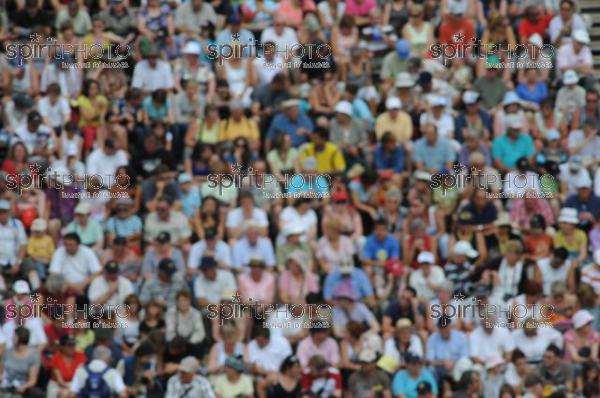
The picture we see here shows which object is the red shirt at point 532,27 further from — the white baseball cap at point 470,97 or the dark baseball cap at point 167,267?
the dark baseball cap at point 167,267

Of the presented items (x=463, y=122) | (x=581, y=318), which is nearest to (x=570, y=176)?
(x=463, y=122)

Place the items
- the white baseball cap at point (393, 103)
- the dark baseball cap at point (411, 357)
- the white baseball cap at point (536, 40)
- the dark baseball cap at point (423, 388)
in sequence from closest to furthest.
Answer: the dark baseball cap at point (423, 388) < the dark baseball cap at point (411, 357) < the white baseball cap at point (393, 103) < the white baseball cap at point (536, 40)

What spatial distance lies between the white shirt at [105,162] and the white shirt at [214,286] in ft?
7.09

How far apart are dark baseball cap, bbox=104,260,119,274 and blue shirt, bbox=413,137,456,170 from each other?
13.3ft

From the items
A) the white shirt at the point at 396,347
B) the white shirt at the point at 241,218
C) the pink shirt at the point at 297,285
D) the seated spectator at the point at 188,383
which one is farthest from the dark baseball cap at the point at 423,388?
Answer: the white shirt at the point at 241,218

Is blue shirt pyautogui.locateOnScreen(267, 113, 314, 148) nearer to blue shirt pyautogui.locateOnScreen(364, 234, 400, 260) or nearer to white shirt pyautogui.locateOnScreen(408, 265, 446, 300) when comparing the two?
blue shirt pyautogui.locateOnScreen(364, 234, 400, 260)

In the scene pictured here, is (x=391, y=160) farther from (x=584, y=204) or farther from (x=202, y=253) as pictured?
(x=202, y=253)

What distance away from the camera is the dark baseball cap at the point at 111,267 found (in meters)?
29.7

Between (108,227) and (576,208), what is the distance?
5704 millimetres

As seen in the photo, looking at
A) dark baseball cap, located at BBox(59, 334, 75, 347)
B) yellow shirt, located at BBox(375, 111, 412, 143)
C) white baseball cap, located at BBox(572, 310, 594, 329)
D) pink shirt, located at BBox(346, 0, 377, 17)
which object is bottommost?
dark baseball cap, located at BBox(59, 334, 75, 347)

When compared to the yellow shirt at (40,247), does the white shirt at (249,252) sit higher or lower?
lower

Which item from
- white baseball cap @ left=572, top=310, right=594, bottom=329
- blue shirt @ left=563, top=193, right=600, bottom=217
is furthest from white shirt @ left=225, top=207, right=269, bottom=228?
white baseball cap @ left=572, top=310, right=594, bottom=329

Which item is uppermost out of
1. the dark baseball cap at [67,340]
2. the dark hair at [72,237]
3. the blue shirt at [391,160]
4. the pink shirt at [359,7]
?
the pink shirt at [359,7]

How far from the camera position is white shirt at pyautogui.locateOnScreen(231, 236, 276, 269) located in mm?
29859
